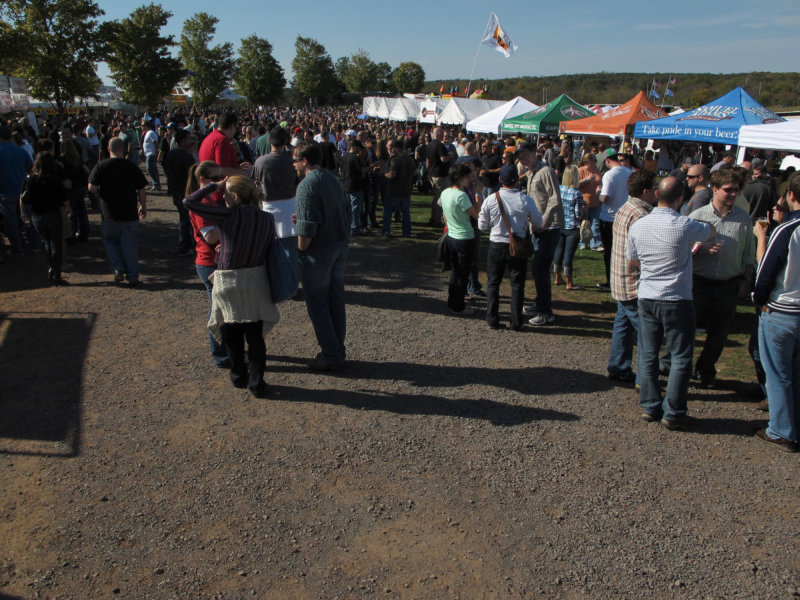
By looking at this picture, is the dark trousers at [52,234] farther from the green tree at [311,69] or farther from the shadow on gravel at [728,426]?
the green tree at [311,69]

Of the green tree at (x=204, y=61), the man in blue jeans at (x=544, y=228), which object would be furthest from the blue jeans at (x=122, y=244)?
the green tree at (x=204, y=61)

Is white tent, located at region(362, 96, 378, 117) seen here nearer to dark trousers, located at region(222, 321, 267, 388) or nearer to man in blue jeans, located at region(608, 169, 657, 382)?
man in blue jeans, located at region(608, 169, 657, 382)

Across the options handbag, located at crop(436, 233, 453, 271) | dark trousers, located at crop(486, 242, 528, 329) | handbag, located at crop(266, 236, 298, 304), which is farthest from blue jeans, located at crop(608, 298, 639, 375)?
handbag, located at crop(266, 236, 298, 304)

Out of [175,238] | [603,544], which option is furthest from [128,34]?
[603,544]

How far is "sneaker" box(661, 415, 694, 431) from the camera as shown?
402 centimetres

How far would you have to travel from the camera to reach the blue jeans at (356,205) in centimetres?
1020

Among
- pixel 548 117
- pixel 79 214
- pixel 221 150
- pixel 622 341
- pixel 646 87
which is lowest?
pixel 622 341

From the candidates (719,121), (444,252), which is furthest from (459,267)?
(719,121)

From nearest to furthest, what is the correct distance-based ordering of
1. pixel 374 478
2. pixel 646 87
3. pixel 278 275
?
pixel 374 478 → pixel 278 275 → pixel 646 87

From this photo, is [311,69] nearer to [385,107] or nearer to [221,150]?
[385,107]

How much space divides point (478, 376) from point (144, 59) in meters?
42.5

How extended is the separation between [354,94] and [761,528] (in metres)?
97.4

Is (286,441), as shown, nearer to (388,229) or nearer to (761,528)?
(761,528)

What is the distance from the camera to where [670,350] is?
13.2 feet
